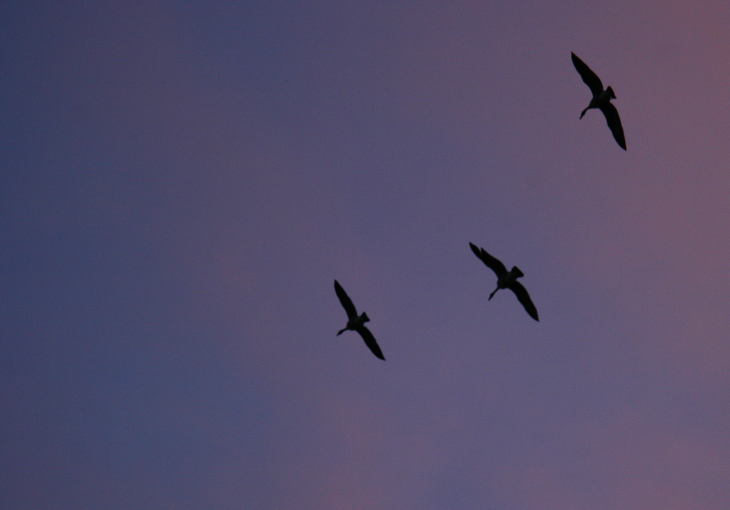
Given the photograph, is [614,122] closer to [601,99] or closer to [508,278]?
[601,99]

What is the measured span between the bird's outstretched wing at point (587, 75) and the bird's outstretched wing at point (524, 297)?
695 centimetres

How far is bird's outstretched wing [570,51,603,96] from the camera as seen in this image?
23.3 meters

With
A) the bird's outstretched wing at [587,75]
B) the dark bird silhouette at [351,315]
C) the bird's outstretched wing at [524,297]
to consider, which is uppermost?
the bird's outstretched wing at [587,75]

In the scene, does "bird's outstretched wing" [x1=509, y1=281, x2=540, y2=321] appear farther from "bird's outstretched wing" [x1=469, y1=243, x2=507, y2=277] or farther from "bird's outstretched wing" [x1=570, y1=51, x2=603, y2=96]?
"bird's outstretched wing" [x1=570, y1=51, x2=603, y2=96]

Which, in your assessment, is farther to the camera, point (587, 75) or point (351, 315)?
point (351, 315)

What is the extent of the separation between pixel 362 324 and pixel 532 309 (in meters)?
6.33

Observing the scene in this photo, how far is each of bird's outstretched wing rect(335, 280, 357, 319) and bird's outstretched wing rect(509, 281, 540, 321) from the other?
596cm

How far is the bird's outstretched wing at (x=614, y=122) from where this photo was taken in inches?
947

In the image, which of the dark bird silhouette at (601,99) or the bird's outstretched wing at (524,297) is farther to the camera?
the bird's outstretched wing at (524,297)

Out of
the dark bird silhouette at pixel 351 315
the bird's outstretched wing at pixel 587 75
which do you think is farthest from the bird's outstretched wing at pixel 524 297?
the bird's outstretched wing at pixel 587 75

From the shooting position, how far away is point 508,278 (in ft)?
84.3

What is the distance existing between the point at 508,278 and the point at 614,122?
6.19m

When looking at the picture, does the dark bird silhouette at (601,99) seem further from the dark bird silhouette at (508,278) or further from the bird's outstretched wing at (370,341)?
the bird's outstretched wing at (370,341)

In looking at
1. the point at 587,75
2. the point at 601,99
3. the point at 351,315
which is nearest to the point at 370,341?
the point at 351,315
